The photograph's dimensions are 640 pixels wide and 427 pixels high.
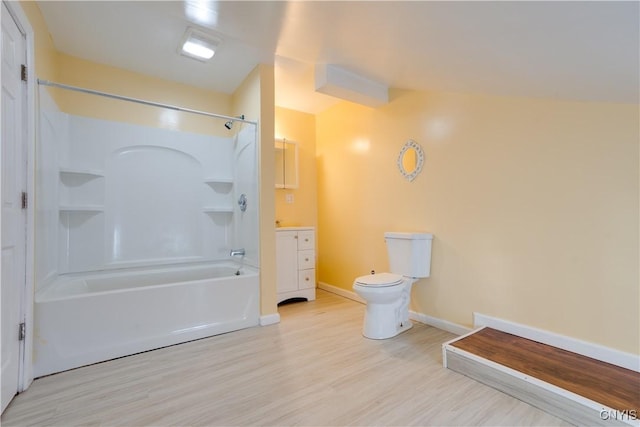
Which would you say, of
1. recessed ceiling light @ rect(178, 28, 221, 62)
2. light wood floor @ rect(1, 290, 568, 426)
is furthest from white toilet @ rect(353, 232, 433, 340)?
recessed ceiling light @ rect(178, 28, 221, 62)

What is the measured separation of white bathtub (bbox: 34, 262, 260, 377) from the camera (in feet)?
5.77

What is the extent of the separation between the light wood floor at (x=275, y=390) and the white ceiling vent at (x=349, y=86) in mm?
2049

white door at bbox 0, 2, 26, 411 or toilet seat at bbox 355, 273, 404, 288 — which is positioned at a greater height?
white door at bbox 0, 2, 26, 411

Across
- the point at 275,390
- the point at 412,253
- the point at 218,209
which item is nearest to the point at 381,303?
the point at 412,253

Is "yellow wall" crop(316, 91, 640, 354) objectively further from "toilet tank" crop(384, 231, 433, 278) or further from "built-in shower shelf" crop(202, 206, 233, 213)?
"built-in shower shelf" crop(202, 206, 233, 213)

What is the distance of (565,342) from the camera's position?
67.8 inches

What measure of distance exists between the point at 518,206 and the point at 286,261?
2.19 metres

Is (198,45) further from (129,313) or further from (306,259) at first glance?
(306,259)

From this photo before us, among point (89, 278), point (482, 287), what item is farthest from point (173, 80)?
point (482, 287)

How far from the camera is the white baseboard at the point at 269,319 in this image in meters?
2.51

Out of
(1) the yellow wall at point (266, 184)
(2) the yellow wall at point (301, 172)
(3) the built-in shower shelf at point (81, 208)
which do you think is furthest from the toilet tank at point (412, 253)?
(3) the built-in shower shelf at point (81, 208)

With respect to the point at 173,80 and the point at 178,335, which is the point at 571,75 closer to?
the point at 178,335

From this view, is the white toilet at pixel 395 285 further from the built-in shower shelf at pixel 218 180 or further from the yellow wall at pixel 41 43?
the yellow wall at pixel 41 43

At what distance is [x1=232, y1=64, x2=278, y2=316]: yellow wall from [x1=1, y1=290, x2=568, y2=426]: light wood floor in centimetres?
48
